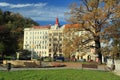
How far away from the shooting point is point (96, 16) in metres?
54.2

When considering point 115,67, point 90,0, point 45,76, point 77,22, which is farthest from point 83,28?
point 45,76

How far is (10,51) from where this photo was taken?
245 ft

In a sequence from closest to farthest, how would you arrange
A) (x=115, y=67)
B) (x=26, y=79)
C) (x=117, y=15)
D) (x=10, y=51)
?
(x=26, y=79) → (x=115, y=67) → (x=117, y=15) → (x=10, y=51)

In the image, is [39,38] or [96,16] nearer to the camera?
Answer: [96,16]

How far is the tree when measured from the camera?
53906 millimetres

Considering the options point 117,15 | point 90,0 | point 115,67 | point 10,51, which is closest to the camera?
point 115,67

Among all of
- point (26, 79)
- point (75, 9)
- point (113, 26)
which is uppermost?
point (75, 9)

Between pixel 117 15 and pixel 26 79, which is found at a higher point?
pixel 117 15

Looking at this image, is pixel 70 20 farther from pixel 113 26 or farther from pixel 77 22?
pixel 113 26

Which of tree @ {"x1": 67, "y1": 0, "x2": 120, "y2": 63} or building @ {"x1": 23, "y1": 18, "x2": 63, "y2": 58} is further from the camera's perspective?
building @ {"x1": 23, "y1": 18, "x2": 63, "y2": 58}

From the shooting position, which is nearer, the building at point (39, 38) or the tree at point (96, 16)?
the tree at point (96, 16)

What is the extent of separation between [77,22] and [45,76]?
32.7 m

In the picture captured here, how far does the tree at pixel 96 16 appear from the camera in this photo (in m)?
53.9

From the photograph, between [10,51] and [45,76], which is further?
[10,51]
